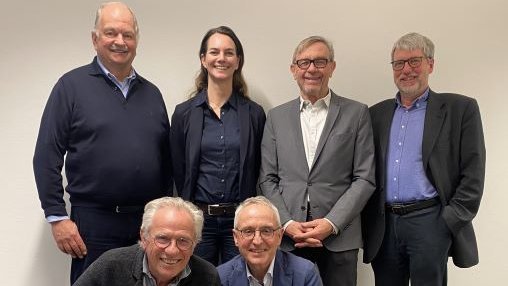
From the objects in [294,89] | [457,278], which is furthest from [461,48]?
[457,278]

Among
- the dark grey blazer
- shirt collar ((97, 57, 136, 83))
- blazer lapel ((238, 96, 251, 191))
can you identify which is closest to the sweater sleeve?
shirt collar ((97, 57, 136, 83))

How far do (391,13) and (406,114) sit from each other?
31.2 inches

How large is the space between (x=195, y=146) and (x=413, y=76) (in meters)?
1.14

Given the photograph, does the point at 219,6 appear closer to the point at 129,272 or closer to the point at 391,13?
the point at 391,13

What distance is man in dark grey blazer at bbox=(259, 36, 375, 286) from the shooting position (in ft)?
7.67

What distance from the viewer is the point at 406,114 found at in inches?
98.8

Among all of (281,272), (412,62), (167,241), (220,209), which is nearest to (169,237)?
(167,241)

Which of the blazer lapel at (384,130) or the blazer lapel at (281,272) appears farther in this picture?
the blazer lapel at (384,130)

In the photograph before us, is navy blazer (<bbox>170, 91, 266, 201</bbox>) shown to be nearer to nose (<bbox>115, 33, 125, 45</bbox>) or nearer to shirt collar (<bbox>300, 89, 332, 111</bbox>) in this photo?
shirt collar (<bbox>300, 89, 332, 111</bbox>)

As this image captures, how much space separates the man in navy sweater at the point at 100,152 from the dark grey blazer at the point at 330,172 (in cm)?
60

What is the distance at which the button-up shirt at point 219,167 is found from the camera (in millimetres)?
2482

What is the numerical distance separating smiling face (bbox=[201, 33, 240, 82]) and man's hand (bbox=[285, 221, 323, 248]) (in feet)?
2.73

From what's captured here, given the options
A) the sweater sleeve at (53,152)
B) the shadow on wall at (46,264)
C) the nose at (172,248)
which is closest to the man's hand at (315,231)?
the nose at (172,248)

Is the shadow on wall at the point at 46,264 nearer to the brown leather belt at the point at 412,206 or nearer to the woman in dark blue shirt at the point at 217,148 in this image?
the woman in dark blue shirt at the point at 217,148
